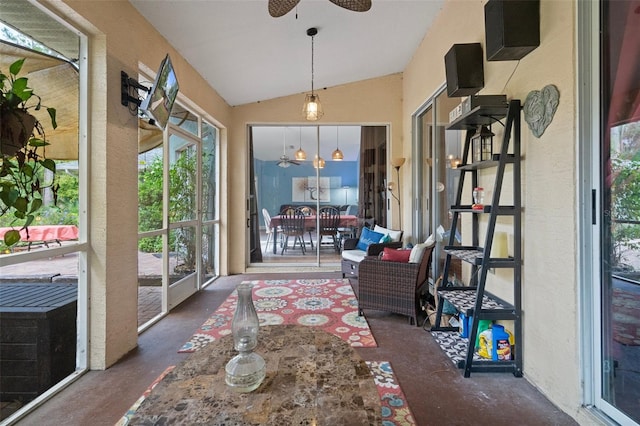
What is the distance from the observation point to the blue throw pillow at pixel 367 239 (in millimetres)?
4445

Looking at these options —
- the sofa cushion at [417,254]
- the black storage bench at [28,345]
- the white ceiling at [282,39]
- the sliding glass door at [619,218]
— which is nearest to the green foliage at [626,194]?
the sliding glass door at [619,218]

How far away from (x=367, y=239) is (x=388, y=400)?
2.91 m

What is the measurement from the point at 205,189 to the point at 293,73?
2.07 m

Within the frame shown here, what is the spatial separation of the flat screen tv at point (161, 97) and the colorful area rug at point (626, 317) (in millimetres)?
2938

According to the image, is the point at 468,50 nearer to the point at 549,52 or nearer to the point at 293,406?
the point at 549,52

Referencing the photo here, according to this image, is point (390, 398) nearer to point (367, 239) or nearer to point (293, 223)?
point (367, 239)

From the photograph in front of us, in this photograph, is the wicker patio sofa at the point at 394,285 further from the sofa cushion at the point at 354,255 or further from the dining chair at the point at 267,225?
the dining chair at the point at 267,225

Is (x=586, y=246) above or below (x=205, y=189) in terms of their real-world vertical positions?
below

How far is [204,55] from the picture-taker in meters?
3.32

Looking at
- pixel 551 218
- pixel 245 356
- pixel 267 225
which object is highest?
pixel 551 218

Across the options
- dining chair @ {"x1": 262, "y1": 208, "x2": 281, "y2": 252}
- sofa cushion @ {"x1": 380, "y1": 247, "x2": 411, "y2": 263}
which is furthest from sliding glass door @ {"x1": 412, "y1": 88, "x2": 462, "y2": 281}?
dining chair @ {"x1": 262, "y1": 208, "x2": 281, "y2": 252}

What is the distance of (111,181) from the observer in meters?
2.17

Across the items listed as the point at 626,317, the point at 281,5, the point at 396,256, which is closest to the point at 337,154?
the point at 396,256

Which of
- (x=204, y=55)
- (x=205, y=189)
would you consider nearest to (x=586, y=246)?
(x=204, y=55)
